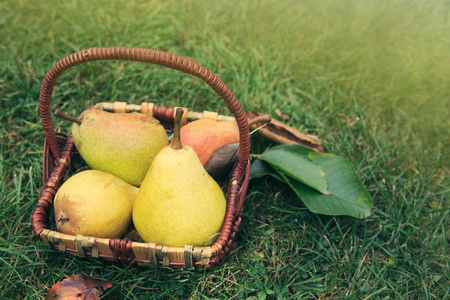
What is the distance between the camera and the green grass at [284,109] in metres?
1.91

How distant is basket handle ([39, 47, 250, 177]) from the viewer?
1.63 meters

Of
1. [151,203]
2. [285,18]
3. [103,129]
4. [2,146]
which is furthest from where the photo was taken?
[285,18]

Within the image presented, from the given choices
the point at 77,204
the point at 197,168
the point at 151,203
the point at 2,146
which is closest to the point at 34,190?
the point at 2,146

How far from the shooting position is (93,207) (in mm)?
1747

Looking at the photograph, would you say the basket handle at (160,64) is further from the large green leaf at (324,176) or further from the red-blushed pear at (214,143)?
the large green leaf at (324,176)

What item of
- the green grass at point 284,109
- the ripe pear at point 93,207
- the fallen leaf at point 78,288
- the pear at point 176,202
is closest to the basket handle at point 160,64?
the pear at point 176,202

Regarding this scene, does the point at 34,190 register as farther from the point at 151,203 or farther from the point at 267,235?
the point at 267,235

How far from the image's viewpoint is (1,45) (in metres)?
2.84

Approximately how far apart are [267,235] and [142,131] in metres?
0.89

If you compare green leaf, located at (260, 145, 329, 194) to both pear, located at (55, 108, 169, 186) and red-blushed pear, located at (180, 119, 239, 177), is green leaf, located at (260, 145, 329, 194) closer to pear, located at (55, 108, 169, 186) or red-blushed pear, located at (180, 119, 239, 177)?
red-blushed pear, located at (180, 119, 239, 177)

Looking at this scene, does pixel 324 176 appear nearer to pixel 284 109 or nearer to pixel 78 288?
pixel 284 109

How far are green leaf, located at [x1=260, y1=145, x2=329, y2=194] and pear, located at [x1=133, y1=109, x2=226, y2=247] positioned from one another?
→ 55 cm

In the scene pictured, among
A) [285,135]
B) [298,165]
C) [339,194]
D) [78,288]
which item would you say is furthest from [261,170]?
[78,288]

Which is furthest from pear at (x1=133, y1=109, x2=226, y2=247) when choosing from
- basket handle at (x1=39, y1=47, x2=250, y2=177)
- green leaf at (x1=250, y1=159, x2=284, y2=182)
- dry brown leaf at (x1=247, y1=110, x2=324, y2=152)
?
dry brown leaf at (x1=247, y1=110, x2=324, y2=152)
